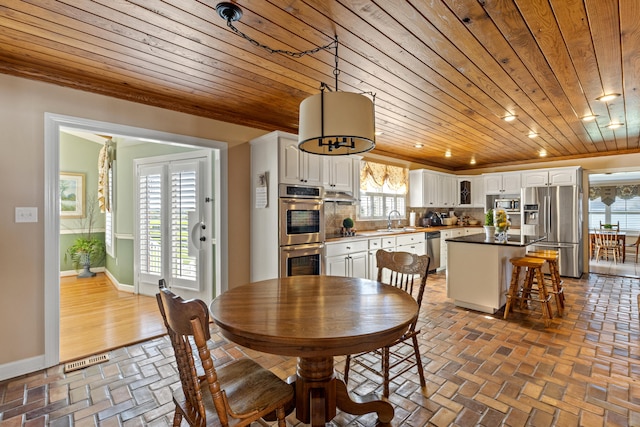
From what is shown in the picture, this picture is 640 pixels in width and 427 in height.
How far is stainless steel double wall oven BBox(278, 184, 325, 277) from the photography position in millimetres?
3486

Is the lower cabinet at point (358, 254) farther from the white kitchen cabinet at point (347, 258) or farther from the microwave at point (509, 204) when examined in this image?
the microwave at point (509, 204)

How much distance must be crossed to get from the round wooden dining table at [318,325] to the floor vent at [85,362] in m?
1.68

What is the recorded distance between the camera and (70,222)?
6.16 metres


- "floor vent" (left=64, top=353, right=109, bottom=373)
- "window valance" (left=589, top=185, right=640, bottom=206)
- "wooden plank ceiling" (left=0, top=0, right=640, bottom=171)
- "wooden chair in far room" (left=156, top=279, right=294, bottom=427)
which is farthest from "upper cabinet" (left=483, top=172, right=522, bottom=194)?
"floor vent" (left=64, top=353, right=109, bottom=373)

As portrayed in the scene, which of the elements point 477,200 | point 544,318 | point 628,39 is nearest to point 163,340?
A: point 544,318

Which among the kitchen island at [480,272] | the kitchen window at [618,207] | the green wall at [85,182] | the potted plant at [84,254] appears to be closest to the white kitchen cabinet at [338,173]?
the kitchen island at [480,272]

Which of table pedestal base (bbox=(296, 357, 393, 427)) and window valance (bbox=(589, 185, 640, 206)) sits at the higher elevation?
window valance (bbox=(589, 185, 640, 206))

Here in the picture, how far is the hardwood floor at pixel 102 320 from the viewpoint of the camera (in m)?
2.91

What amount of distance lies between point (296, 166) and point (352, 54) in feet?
5.42

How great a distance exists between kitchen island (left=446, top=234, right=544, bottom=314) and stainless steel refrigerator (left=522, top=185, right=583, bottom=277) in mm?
2341

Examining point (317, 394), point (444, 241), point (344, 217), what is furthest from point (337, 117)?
point (444, 241)

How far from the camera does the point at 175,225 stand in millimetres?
4082

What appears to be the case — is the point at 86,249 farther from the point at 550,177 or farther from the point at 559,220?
the point at 550,177

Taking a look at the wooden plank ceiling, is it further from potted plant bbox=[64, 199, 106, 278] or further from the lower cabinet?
potted plant bbox=[64, 199, 106, 278]
